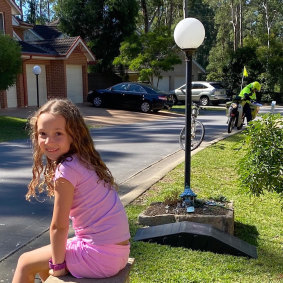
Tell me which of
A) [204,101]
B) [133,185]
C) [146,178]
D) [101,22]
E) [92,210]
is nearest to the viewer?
[92,210]

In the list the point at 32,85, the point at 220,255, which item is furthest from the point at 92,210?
the point at 32,85

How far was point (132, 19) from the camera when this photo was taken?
28.0 m

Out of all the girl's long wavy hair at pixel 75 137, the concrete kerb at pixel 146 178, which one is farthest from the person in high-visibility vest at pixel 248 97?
the girl's long wavy hair at pixel 75 137

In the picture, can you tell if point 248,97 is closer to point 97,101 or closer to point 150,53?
point 97,101

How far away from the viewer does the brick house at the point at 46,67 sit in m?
20.0

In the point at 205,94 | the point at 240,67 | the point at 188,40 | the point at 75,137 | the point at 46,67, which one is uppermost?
the point at 240,67

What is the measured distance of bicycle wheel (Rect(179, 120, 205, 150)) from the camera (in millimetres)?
9664

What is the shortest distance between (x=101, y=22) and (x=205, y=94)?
29.7 feet

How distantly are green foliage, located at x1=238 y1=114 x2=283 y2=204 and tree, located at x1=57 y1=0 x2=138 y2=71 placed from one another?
24379mm

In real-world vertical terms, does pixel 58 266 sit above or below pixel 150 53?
below

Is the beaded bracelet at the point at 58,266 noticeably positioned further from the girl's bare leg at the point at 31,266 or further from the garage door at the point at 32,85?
the garage door at the point at 32,85

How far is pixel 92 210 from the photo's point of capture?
2.24m

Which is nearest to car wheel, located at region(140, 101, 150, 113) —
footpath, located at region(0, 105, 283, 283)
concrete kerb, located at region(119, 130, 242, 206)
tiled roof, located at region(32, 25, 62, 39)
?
footpath, located at region(0, 105, 283, 283)

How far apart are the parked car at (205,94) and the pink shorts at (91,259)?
79.9 feet
